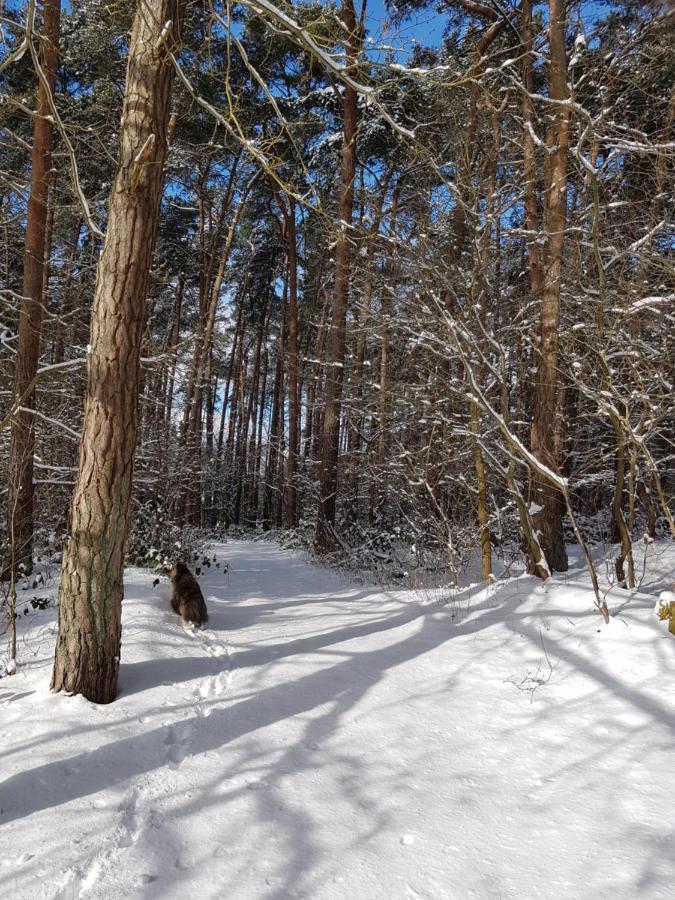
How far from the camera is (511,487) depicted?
15.4 feet

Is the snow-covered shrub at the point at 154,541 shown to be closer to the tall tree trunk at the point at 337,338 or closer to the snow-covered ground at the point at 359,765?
the tall tree trunk at the point at 337,338

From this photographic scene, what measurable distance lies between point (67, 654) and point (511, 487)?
3701 millimetres

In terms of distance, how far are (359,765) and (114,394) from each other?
2.59 metres

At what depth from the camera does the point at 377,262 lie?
8492 mm

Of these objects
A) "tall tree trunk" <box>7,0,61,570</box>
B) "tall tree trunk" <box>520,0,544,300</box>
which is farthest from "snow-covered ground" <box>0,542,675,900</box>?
"tall tree trunk" <box>520,0,544,300</box>

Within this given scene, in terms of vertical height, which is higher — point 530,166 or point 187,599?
point 530,166

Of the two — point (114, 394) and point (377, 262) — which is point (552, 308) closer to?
point (377, 262)

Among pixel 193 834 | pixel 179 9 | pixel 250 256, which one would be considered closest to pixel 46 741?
pixel 193 834

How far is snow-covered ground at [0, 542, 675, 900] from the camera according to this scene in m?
1.89

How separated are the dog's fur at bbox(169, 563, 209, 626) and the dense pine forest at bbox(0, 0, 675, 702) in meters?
1.53

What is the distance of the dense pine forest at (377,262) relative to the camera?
10.9 feet

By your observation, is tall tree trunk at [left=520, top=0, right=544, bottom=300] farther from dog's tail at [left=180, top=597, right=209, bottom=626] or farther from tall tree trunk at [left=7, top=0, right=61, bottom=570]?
tall tree trunk at [left=7, top=0, right=61, bottom=570]

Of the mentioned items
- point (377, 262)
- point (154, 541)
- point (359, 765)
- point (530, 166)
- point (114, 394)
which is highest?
point (530, 166)

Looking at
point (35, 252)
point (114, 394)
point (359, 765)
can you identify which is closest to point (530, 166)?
point (114, 394)
